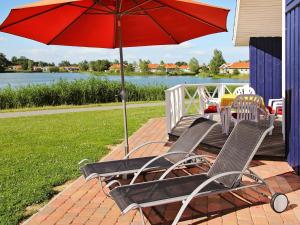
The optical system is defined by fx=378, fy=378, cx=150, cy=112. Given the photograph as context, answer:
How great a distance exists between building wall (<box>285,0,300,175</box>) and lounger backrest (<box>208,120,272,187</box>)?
120 centimetres

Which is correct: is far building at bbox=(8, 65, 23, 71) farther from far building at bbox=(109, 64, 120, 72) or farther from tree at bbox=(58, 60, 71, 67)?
far building at bbox=(109, 64, 120, 72)

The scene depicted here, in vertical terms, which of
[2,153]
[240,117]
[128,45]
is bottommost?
[2,153]

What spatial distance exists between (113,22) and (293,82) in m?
2.86

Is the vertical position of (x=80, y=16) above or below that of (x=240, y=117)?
above

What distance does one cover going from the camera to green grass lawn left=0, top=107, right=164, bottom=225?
5066 mm

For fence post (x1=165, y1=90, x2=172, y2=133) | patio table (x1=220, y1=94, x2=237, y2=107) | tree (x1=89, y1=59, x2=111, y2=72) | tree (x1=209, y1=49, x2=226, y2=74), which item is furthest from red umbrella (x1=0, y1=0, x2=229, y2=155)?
tree (x1=209, y1=49, x2=226, y2=74)

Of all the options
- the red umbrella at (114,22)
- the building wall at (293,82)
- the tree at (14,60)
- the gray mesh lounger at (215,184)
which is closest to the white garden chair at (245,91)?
the building wall at (293,82)

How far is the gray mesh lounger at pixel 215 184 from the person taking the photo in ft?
11.5

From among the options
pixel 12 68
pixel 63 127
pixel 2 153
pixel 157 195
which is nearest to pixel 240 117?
pixel 157 195

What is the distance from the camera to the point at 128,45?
6.31m

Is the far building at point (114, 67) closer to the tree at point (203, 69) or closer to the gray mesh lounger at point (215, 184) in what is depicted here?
the tree at point (203, 69)

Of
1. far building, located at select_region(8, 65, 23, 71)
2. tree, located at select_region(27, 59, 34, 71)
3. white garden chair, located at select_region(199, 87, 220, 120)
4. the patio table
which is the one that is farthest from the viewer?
far building, located at select_region(8, 65, 23, 71)

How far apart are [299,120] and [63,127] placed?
8108 millimetres

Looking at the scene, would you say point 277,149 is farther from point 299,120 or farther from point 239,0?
point 239,0
